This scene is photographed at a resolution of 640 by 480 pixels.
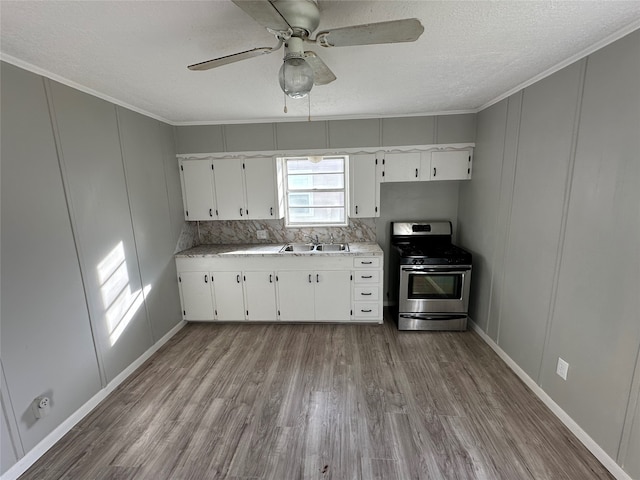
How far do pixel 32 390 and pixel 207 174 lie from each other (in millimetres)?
2478

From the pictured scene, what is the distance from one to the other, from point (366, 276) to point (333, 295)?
45cm

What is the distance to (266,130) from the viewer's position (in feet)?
10.9

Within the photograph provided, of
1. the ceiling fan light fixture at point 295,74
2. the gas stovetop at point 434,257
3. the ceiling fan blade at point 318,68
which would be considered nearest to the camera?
the ceiling fan light fixture at point 295,74

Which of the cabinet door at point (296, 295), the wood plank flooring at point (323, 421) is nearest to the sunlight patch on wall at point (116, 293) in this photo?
the wood plank flooring at point (323, 421)

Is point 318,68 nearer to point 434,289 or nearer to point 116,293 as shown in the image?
point 116,293

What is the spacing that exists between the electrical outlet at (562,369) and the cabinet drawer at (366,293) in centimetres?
166

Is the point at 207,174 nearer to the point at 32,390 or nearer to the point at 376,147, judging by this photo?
the point at 376,147

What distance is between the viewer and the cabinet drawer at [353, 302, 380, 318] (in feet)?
10.8

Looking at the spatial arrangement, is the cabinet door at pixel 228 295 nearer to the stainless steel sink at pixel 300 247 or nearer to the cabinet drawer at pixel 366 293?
the stainless steel sink at pixel 300 247

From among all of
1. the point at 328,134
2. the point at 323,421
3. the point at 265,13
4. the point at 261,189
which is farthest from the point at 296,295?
the point at 265,13

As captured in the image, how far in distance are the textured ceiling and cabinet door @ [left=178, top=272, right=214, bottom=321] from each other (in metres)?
1.89

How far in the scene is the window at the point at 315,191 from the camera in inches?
146

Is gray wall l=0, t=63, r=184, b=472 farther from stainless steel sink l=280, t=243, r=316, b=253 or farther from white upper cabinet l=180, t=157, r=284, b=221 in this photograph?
stainless steel sink l=280, t=243, r=316, b=253

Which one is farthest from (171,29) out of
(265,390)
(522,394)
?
(522,394)
